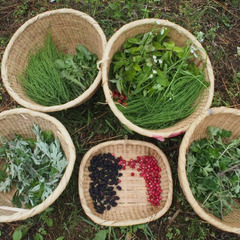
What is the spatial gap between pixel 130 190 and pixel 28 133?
2.68ft

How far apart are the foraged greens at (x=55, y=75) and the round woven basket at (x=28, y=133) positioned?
16cm

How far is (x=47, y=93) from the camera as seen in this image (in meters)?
1.82

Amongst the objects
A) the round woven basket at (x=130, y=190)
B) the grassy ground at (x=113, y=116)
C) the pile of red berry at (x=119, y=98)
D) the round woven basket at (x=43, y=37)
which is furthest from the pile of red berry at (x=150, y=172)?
the round woven basket at (x=43, y=37)

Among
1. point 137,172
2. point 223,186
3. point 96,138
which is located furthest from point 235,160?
point 96,138

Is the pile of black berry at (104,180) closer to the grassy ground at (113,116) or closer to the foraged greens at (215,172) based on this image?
the grassy ground at (113,116)

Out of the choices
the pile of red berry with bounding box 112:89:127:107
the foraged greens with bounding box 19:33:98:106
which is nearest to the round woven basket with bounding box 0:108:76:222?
the foraged greens with bounding box 19:33:98:106

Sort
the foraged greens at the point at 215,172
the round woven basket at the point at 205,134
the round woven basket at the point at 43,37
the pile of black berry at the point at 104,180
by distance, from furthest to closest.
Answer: the pile of black berry at the point at 104,180, the round woven basket at the point at 43,37, the foraged greens at the point at 215,172, the round woven basket at the point at 205,134

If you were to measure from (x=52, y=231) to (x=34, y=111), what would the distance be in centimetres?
86

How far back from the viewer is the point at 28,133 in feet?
6.13

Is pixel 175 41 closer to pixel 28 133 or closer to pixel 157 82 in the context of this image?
pixel 157 82

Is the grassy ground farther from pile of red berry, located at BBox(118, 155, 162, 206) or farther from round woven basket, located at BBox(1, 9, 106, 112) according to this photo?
round woven basket, located at BBox(1, 9, 106, 112)

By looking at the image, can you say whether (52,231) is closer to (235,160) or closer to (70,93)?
(70,93)

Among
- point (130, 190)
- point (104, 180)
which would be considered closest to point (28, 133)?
point (104, 180)

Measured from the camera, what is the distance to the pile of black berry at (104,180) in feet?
6.06
